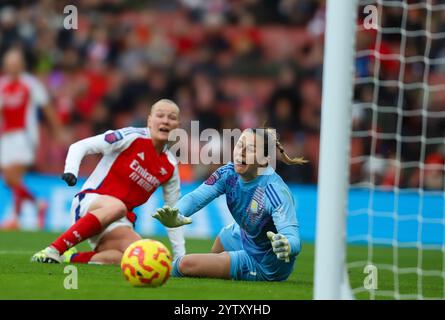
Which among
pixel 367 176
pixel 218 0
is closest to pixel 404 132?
pixel 367 176

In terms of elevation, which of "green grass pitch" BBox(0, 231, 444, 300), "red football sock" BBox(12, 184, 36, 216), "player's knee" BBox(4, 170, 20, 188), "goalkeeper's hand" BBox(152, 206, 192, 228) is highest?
"player's knee" BBox(4, 170, 20, 188)

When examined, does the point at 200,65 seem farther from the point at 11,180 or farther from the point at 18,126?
the point at 11,180

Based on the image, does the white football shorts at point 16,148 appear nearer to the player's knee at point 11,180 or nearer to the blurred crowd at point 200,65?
the player's knee at point 11,180

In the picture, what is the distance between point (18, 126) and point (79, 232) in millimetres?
7354

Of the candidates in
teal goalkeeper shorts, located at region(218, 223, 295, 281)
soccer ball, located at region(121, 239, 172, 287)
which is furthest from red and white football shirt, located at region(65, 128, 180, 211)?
soccer ball, located at region(121, 239, 172, 287)

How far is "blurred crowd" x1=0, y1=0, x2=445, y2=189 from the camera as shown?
1509cm

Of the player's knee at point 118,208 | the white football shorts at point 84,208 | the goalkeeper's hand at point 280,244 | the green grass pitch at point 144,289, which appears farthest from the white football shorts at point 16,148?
the goalkeeper's hand at point 280,244

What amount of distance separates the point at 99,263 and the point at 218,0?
10543 millimetres

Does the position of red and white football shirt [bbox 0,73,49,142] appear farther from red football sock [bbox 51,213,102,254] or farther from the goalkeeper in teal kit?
the goalkeeper in teal kit

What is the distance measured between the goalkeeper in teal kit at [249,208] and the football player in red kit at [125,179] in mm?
988

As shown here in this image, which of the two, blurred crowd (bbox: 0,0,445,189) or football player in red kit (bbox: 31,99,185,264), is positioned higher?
blurred crowd (bbox: 0,0,445,189)

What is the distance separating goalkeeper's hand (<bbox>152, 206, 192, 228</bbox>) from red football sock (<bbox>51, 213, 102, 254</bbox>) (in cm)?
139

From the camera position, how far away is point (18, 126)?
47.9ft

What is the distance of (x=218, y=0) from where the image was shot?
17.8 meters
